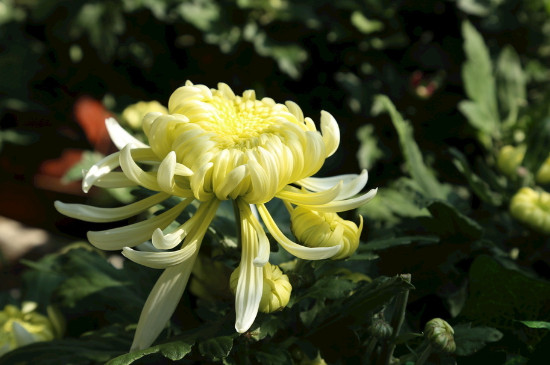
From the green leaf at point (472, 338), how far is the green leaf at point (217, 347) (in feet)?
0.92

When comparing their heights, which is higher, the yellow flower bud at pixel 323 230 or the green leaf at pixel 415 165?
the yellow flower bud at pixel 323 230

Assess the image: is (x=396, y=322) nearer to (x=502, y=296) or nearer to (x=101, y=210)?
(x=502, y=296)

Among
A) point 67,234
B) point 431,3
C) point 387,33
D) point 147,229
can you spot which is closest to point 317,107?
point 387,33

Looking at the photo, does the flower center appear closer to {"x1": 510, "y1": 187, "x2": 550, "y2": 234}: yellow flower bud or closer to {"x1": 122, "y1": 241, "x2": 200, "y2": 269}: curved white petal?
{"x1": 122, "y1": 241, "x2": 200, "y2": 269}: curved white petal

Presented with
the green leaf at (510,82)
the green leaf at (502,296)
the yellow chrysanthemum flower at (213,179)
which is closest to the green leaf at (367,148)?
the green leaf at (510,82)

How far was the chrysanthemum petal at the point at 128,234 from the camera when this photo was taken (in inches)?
24.3

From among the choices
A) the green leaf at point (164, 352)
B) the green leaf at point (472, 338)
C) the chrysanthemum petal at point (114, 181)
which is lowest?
the green leaf at point (472, 338)

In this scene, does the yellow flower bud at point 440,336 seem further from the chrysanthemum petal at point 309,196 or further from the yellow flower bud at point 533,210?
the yellow flower bud at point 533,210

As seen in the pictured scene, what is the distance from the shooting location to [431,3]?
5.18 ft

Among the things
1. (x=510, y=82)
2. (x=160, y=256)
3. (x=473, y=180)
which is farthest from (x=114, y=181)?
(x=510, y=82)

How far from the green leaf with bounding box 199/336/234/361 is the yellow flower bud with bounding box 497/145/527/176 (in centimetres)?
79

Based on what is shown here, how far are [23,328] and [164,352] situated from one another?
1.28 feet

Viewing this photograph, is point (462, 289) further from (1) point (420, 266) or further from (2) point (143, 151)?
(2) point (143, 151)

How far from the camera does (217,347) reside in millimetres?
627
